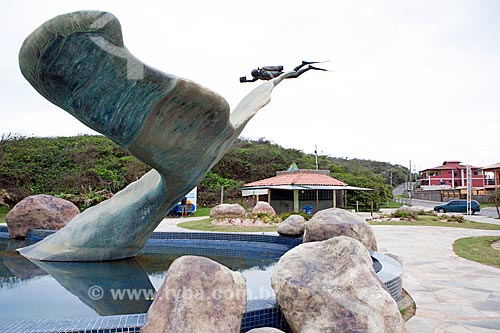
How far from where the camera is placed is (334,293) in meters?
2.93

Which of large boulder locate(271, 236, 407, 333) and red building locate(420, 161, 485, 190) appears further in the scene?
red building locate(420, 161, 485, 190)

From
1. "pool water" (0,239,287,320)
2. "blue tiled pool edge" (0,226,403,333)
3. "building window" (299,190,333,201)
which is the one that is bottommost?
"pool water" (0,239,287,320)

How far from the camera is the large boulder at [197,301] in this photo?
254 cm

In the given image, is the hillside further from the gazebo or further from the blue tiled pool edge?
the blue tiled pool edge

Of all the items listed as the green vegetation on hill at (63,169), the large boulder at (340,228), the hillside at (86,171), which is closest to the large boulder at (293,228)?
the large boulder at (340,228)

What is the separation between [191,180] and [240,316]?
2432 mm

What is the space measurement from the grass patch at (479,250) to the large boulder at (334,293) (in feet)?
17.7

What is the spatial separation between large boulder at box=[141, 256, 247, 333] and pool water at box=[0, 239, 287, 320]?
1406 mm

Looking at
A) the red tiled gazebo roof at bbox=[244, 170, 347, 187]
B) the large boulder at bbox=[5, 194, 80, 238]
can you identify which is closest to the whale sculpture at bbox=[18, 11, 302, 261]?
the large boulder at bbox=[5, 194, 80, 238]

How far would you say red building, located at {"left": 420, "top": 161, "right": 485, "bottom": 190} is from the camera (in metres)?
55.0

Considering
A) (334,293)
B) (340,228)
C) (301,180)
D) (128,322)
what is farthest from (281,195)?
(128,322)

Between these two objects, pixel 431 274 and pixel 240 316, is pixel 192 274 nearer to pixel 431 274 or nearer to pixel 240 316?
pixel 240 316

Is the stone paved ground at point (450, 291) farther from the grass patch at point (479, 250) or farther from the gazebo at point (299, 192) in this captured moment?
the gazebo at point (299, 192)

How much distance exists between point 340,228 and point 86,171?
73.4 ft
